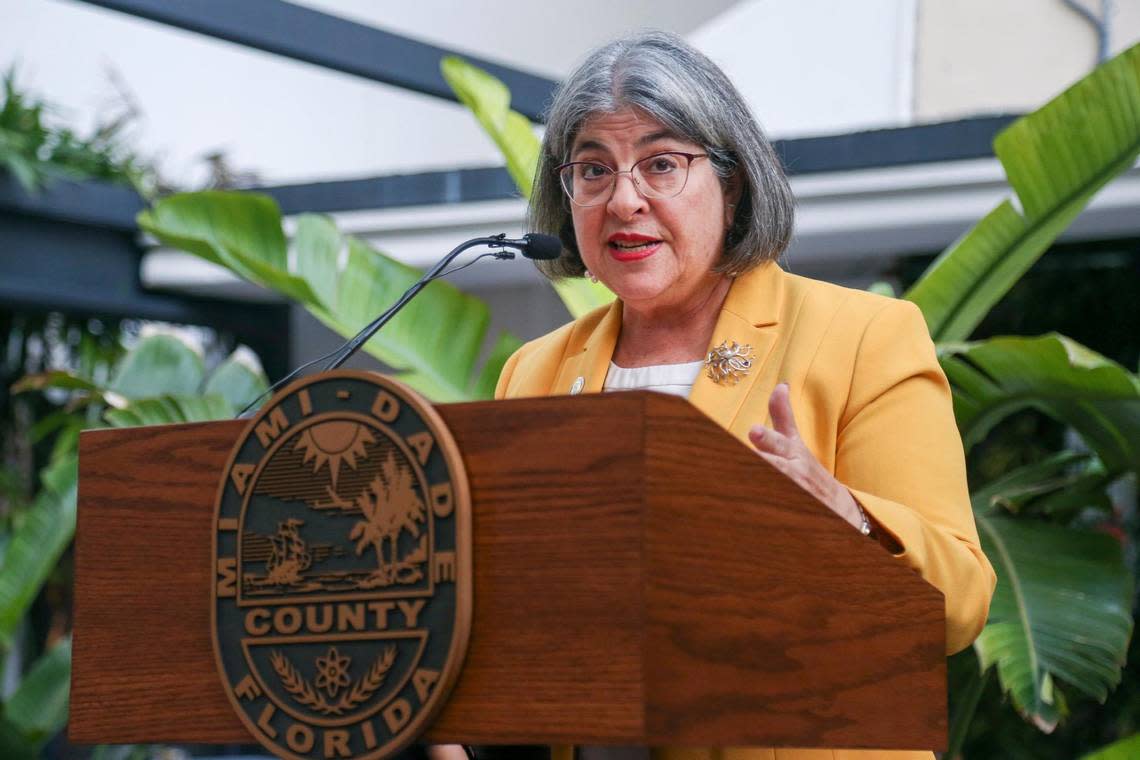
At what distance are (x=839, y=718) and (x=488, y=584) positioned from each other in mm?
343

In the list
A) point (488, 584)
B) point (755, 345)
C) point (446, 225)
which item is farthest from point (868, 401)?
point (446, 225)

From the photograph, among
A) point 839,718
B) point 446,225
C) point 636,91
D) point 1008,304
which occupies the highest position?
point 446,225

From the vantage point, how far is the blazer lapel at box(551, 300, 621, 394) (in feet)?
6.34

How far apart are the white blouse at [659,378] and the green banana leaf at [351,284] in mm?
2337

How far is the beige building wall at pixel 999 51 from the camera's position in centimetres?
713

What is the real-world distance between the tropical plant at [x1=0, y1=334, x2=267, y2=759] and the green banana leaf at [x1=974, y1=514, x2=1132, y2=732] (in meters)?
2.84

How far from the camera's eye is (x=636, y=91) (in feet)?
5.90

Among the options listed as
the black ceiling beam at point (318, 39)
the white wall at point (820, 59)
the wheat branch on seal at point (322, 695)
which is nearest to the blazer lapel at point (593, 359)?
the wheat branch on seal at point (322, 695)

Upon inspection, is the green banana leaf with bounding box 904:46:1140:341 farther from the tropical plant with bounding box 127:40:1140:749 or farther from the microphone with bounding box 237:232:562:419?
the microphone with bounding box 237:232:562:419

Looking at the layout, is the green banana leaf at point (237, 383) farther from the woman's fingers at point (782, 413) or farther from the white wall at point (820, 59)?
the woman's fingers at point (782, 413)

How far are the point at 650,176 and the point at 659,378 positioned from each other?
0.26 m

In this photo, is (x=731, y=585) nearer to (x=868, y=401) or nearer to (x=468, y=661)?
(x=468, y=661)

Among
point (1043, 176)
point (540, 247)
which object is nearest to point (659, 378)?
point (540, 247)

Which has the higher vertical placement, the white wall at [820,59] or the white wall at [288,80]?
the white wall at [288,80]
